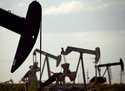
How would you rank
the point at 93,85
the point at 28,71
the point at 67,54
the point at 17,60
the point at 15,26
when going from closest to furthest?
the point at 17,60 < the point at 15,26 < the point at 67,54 < the point at 93,85 < the point at 28,71

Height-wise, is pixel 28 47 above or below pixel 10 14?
below

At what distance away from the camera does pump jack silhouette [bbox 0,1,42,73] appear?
5113mm

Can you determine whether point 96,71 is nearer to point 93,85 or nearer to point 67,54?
point 93,85

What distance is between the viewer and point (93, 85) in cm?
3238

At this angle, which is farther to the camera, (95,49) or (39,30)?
(95,49)

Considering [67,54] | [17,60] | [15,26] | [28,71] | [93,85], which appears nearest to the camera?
[17,60]

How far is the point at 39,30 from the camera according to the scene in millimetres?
5293

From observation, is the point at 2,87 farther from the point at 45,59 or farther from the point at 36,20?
the point at 36,20

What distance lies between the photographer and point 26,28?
17.3ft

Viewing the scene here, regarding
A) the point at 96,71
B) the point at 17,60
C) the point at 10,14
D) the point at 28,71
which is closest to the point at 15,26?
the point at 10,14

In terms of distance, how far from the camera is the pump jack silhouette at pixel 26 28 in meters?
5.11

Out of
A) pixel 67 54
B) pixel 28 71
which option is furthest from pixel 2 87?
pixel 67 54

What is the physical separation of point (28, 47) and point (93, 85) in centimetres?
2774

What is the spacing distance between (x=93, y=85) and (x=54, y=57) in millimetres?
4967
